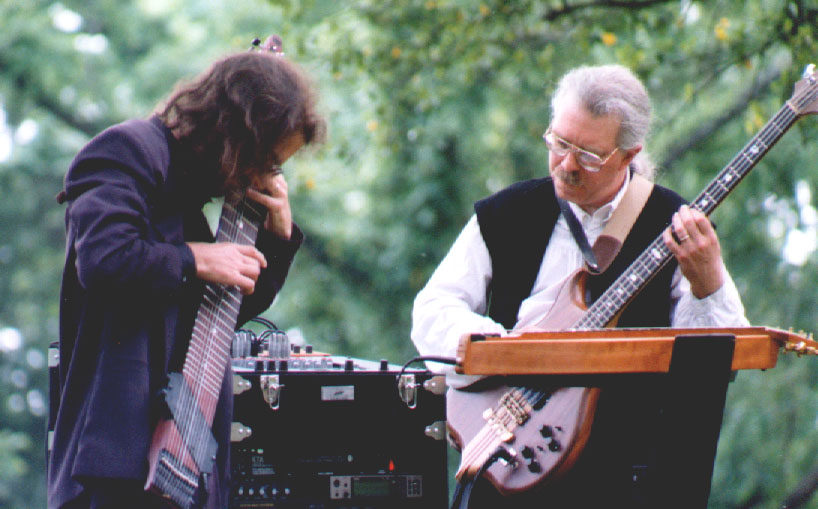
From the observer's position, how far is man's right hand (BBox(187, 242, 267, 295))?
2.77 metres

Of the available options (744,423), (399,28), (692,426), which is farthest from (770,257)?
(692,426)

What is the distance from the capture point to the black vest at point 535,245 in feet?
11.0

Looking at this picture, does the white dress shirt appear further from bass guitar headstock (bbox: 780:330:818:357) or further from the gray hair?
bass guitar headstock (bbox: 780:330:818:357)

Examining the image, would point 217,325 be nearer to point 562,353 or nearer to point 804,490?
point 562,353

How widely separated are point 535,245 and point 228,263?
108 centimetres

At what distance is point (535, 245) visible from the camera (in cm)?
351

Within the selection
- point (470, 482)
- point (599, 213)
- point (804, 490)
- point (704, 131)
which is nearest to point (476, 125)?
point (704, 131)

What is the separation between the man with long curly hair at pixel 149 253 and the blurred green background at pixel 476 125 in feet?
10.6

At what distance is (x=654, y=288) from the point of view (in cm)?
336

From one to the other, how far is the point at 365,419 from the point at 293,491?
0.34m

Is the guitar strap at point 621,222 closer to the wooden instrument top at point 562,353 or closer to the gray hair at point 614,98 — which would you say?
the gray hair at point 614,98

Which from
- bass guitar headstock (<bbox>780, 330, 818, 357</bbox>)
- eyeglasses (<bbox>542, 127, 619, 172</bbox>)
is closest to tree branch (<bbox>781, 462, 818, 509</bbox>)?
eyeglasses (<bbox>542, 127, 619, 172</bbox>)

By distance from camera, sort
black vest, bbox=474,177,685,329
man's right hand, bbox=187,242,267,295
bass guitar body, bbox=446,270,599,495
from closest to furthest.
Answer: man's right hand, bbox=187,242,267,295
bass guitar body, bbox=446,270,599,495
black vest, bbox=474,177,685,329

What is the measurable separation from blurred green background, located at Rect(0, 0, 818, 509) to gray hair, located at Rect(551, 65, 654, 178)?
2.26 meters
